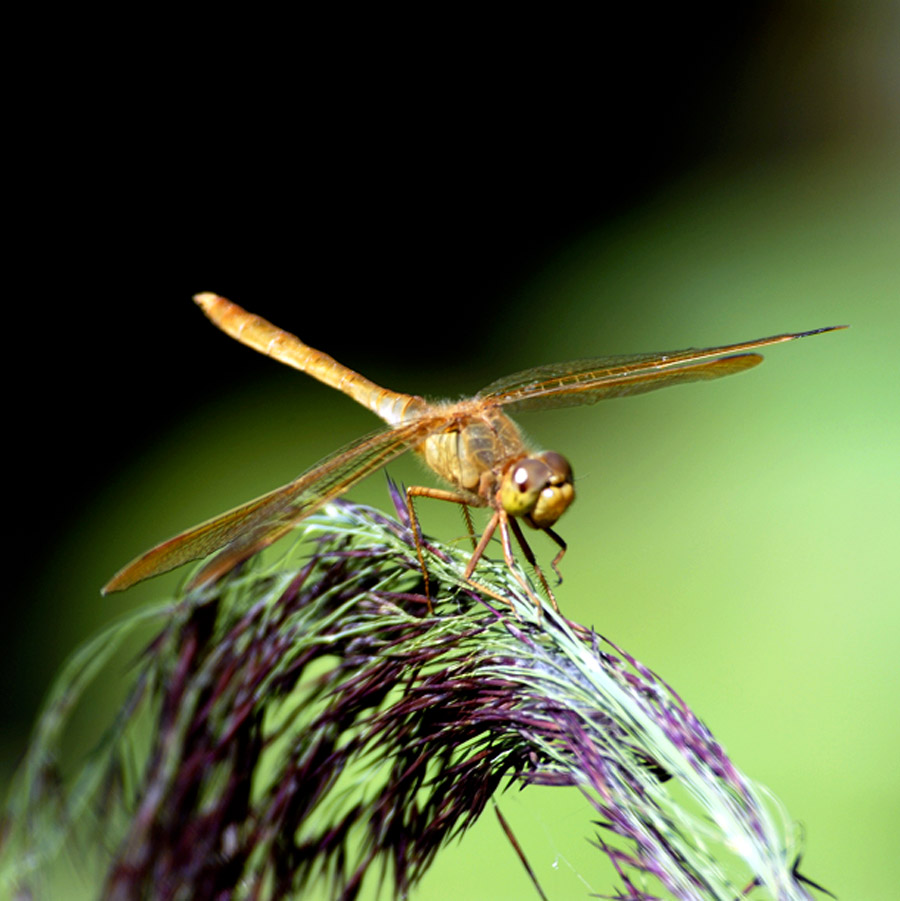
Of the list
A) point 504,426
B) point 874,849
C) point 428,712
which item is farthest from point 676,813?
point 874,849

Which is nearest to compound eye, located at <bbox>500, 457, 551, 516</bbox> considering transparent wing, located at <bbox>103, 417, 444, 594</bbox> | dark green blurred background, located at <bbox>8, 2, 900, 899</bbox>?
transparent wing, located at <bbox>103, 417, 444, 594</bbox>

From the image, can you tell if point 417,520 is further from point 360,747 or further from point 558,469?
point 360,747

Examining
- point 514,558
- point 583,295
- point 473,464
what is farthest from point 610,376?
point 583,295

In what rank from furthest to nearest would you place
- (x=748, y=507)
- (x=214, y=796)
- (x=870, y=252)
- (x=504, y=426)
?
(x=870, y=252), (x=748, y=507), (x=504, y=426), (x=214, y=796)

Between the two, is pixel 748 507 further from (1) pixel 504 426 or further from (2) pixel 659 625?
(1) pixel 504 426

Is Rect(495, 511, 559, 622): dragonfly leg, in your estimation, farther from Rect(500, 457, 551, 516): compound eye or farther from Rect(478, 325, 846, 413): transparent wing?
Rect(478, 325, 846, 413): transparent wing

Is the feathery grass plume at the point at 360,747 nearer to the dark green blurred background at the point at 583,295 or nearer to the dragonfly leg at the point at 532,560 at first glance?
the dragonfly leg at the point at 532,560

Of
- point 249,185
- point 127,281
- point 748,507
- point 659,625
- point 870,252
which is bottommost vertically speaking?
point 659,625
